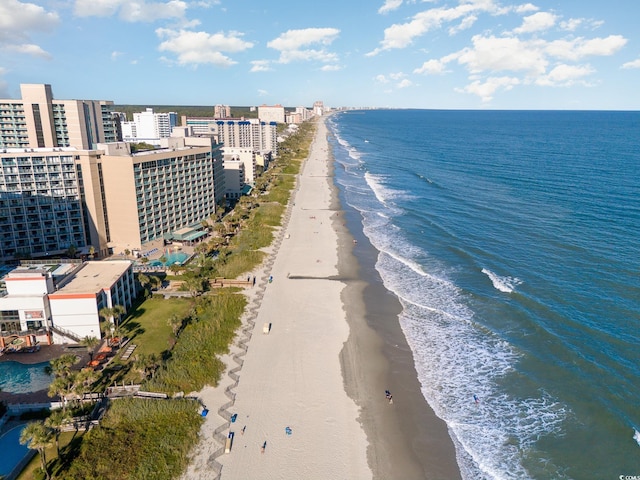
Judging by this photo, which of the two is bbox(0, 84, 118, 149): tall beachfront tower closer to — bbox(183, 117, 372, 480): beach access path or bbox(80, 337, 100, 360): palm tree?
bbox(183, 117, 372, 480): beach access path

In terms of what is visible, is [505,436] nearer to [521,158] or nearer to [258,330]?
[258,330]

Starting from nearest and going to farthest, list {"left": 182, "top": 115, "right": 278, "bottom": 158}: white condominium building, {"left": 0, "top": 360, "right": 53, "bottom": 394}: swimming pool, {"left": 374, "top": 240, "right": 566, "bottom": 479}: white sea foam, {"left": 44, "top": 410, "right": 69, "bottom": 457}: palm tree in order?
{"left": 44, "top": 410, "right": 69, "bottom": 457}: palm tree, {"left": 374, "top": 240, "right": 566, "bottom": 479}: white sea foam, {"left": 0, "top": 360, "right": 53, "bottom": 394}: swimming pool, {"left": 182, "top": 115, "right": 278, "bottom": 158}: white condominium building

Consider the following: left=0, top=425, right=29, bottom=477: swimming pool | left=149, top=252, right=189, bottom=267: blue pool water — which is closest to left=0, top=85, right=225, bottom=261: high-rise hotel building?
left=149, top=252, right=189, bottom=267: blue pool water

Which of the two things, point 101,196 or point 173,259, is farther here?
point 101,196

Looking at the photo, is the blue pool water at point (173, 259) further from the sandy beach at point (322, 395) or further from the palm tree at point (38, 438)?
the palm tree at point (38, 438)

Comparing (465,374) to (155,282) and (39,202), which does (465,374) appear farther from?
(39,202)

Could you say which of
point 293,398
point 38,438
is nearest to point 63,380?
point 38,438
